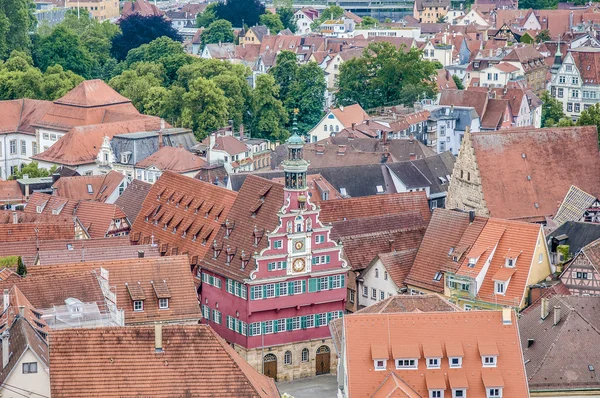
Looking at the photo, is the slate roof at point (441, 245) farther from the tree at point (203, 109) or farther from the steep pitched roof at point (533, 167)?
the tree at point (203, 109)

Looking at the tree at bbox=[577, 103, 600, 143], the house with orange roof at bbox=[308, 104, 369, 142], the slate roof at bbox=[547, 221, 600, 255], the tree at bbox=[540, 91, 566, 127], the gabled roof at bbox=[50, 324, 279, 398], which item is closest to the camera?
the gabled roof at bbox=[50, 324, 279, 398]

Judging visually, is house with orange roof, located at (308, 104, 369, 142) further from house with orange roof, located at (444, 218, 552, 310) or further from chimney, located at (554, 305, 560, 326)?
chimney, located at (554, 305, 560, 326)

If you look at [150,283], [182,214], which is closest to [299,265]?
[150,283]

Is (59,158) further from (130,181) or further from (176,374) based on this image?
(176,374)

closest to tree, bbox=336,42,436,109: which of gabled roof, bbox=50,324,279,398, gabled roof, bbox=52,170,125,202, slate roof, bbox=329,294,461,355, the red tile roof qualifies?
the red tile roof

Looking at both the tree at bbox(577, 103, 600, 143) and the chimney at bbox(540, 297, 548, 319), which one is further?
the tree at bbox(577, 103, 600, 143)

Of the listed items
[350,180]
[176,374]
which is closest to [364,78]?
[350,180]
